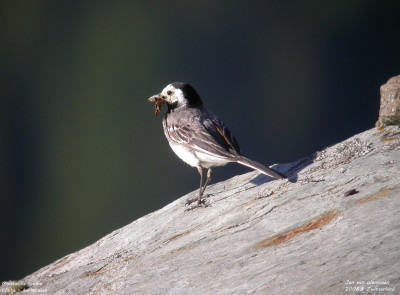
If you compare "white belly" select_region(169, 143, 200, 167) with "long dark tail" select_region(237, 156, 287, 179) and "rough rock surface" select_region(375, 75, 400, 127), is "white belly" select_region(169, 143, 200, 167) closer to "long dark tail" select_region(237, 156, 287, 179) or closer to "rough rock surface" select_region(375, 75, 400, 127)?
"long dark tail" select_region(237, 156, 287, 179)

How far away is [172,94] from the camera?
8.49 meters

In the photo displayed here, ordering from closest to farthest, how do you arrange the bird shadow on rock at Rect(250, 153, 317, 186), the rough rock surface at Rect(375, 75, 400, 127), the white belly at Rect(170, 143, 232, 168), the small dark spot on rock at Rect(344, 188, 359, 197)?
the small dark spot on rock at Rect(344, 188, 359, 197) < the rough rock surface at Rect(375, 75, 400, 127) < the bird shadow on rock at Rect(250, 153, 317, 186) < the white belly at Rect(170, 143, 232, 168)

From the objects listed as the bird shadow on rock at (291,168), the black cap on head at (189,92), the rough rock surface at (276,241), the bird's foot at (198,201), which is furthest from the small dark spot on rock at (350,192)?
the black cap on head at (189,92)

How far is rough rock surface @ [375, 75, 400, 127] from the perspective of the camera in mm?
6559

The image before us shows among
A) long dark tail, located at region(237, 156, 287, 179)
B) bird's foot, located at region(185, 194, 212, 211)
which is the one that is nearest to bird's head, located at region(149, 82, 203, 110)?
bird's foot, located at region(185, 194, 212, 211)

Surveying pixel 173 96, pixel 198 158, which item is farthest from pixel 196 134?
pixel 173 96

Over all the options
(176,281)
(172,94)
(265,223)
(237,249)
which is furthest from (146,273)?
(172,94)

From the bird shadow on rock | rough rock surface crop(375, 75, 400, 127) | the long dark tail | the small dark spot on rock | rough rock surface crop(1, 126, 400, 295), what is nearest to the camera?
rough rock surface crop(1, 126, 400, 295)

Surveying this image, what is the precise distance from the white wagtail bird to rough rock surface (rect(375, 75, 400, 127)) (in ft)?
6.04

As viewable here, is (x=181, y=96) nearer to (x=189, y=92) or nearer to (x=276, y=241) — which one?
(x=189, y=92)

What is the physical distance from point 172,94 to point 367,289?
5495mm

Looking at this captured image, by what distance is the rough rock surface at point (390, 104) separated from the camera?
21.5ft

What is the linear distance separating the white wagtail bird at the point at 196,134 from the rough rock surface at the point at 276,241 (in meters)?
0.51

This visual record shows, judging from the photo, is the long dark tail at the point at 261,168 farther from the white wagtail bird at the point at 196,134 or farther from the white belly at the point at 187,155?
the white belly at the point at 187,155
